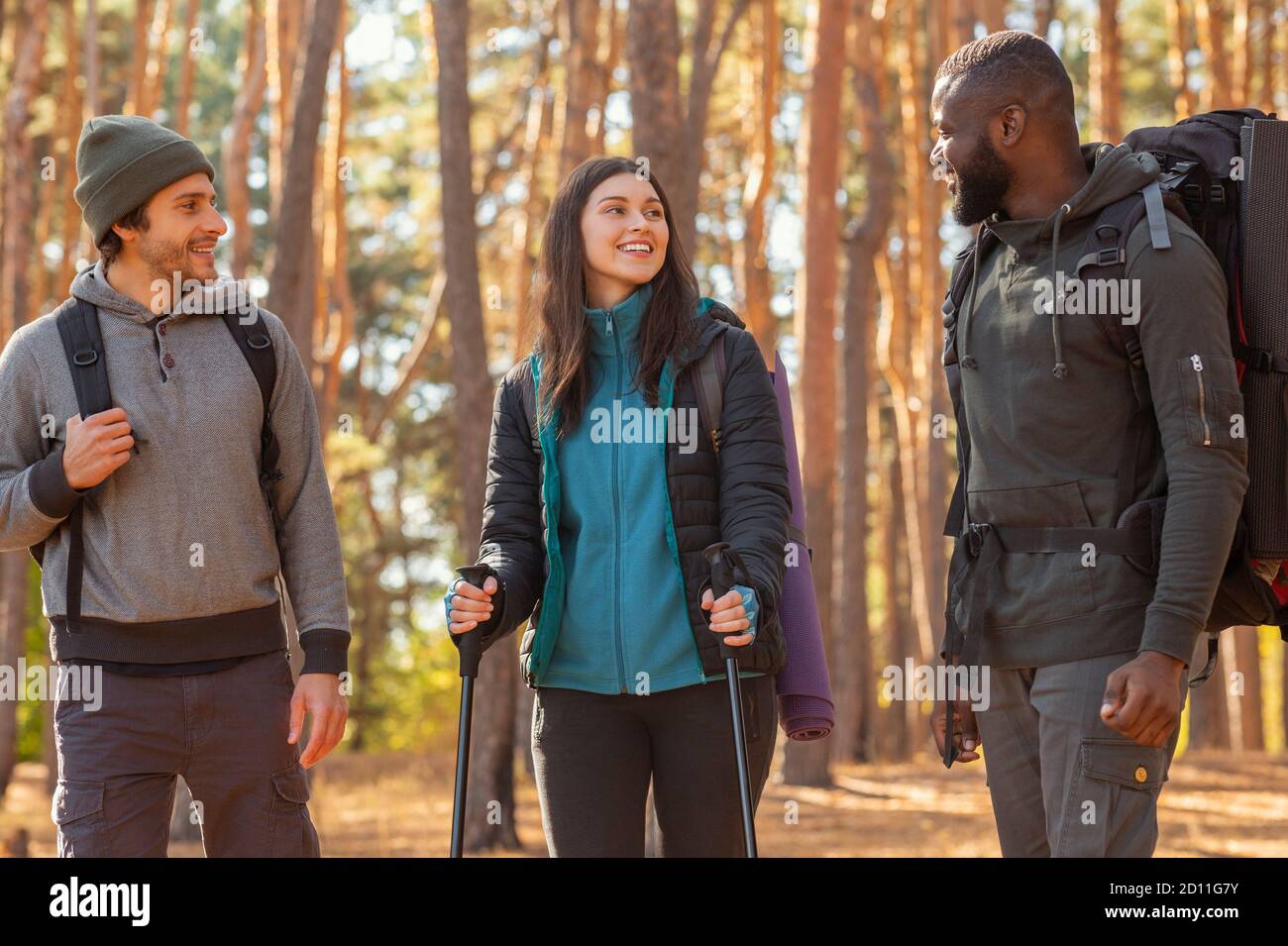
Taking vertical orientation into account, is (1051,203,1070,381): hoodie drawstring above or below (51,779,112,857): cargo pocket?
above

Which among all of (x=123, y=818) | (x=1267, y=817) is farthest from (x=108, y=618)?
(x=1267, y=817)

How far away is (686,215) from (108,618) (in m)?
6.34

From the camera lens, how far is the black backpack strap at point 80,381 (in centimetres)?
358

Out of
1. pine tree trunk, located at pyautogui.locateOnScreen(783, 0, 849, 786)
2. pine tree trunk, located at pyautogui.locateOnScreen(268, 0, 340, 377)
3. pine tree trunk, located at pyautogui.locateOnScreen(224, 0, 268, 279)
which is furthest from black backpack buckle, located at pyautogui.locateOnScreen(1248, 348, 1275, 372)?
pine tree trunk, located at pyautogui.locateOnScreen(224, 0, 268, 279)

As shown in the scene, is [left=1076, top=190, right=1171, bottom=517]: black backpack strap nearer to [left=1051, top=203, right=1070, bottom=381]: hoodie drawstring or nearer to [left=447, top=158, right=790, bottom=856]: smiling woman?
[left=1051, top=203, right=1070, bottom=381]: hoodie drawstring

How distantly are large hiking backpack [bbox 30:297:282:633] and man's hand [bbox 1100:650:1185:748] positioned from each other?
2.05 meters

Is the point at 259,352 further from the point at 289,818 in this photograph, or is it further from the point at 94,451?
the point at 289,818

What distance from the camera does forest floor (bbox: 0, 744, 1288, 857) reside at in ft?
34.7

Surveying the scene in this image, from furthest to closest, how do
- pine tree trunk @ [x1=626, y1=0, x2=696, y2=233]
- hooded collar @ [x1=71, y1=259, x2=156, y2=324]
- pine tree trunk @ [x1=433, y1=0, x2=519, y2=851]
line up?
pine tree trunk @ [x1=433, y1=0, x2=519, y2=851], pine tree trunk @ [x1=626, y1=0, x2=696, y2=233], hooded collar @ [x1=71, y1=259, x2=156, y2=324]

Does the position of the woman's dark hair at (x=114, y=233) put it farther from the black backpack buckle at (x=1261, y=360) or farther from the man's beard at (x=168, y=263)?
the black backpack buckle at (x=1261, y=360)

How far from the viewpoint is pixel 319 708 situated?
3.66 metres

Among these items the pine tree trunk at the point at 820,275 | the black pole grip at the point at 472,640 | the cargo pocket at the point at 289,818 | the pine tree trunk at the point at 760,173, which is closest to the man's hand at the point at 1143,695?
the black pole grip at the point at 472,640

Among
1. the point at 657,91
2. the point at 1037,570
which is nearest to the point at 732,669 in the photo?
the point at 1037,570
